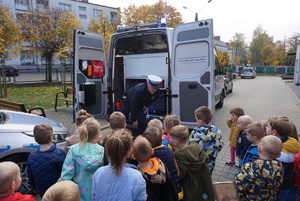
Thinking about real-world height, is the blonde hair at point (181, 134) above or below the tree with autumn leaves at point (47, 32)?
below

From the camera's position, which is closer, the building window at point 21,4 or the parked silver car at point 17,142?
the parked silver car at point 17,142

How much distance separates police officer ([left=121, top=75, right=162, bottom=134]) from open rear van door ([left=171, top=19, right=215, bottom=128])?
525 millimetres

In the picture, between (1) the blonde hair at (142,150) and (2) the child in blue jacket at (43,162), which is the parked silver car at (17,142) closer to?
(2) the child in blue jacket at (43,162)

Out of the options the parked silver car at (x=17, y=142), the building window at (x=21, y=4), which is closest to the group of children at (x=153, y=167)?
the parked silver car at (x=17, y=142)

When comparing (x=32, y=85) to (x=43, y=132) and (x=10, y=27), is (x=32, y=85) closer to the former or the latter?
(x=10, y=27)

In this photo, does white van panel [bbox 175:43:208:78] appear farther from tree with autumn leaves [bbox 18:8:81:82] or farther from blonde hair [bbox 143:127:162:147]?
tree with autumn leaves [bbox 18:8:81:82]

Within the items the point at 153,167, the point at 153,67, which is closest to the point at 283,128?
the point at 153,167

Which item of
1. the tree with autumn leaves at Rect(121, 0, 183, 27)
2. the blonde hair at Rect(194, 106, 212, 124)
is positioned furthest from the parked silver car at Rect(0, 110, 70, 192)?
the tree with autumn leaves at Rect(121, 0, 183, 27)

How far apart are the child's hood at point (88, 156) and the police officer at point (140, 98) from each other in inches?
88.6

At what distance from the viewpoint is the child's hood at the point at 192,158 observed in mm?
2135

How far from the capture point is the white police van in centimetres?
442

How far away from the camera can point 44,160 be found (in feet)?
7.51

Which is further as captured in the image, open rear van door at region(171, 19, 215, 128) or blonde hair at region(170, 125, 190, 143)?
open rear van door at region(171, 19, 215, 128)

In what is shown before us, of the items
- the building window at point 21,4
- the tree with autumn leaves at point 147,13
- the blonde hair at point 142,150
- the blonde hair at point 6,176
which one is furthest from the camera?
the building window at point 21,4
